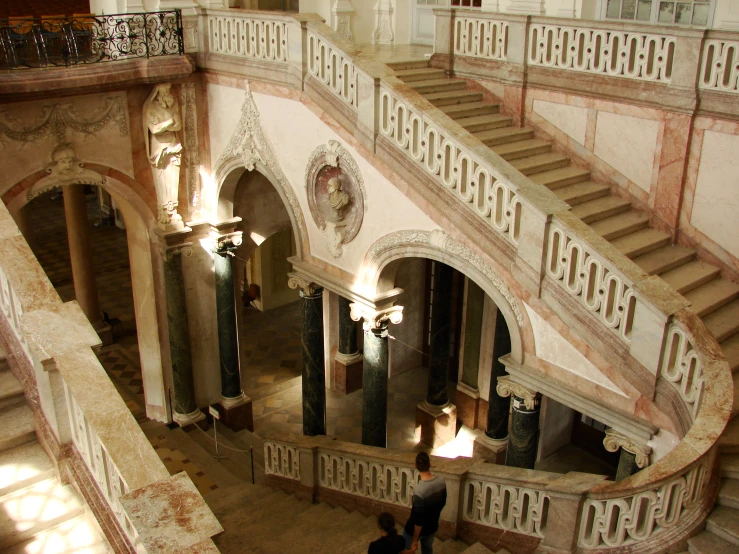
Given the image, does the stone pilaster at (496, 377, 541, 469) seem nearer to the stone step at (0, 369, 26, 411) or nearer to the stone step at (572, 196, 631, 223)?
the stone step at (572, 196, 631, 223)

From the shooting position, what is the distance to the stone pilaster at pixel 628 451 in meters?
6.61

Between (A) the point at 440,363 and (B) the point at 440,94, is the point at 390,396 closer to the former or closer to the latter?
(A) the point at 440,363

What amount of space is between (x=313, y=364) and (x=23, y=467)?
657 cm

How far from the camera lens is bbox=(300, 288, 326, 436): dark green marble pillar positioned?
10602 millimetres

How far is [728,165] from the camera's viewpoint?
7742 mm

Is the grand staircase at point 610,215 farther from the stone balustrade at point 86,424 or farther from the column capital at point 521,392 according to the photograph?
Answer: the stone balustrade at point 86,424

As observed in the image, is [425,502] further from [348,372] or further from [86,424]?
[348,372]

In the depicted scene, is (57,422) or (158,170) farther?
(158,170)

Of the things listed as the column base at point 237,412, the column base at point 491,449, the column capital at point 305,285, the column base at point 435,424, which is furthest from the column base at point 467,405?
the column capital at point 305,285

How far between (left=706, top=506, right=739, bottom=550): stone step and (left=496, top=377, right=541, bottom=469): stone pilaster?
2.23 meters

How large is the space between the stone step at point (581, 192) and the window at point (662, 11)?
256 centimetres

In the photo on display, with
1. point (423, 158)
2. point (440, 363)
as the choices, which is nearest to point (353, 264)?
point (423, 158)

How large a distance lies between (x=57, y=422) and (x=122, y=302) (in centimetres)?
1450

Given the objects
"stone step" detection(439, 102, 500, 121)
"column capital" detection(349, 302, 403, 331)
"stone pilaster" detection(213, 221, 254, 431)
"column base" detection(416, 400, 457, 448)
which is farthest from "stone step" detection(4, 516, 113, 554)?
"column base" detection(416, 400, 457, 448)
